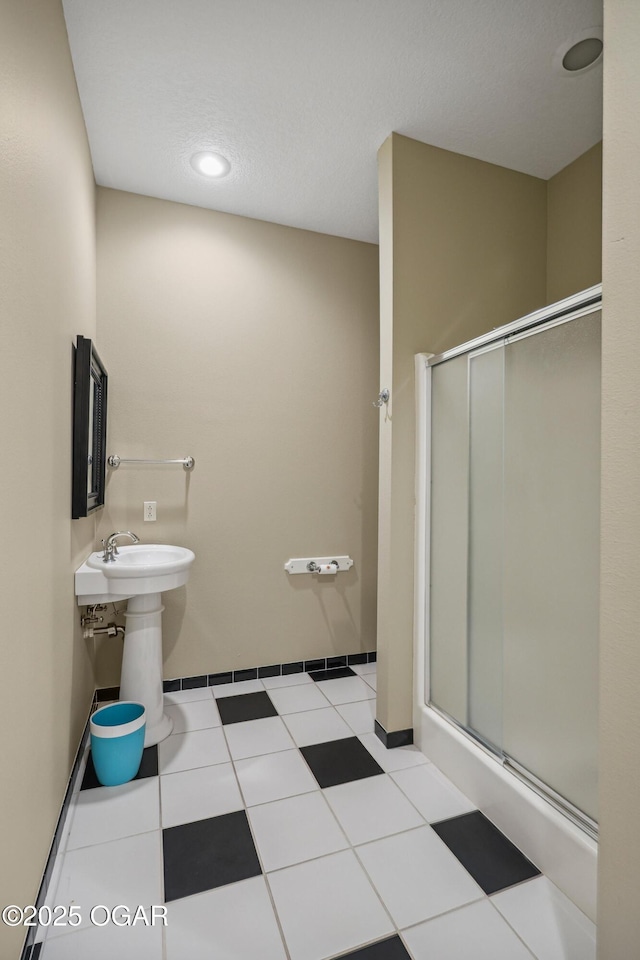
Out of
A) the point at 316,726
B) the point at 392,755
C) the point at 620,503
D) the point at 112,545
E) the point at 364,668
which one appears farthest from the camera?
the point at 364,668

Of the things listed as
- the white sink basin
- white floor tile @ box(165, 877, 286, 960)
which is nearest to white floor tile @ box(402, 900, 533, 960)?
white floor tile @ box(165, 877, 286, 960)

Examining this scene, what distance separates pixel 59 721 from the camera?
150 centimetres

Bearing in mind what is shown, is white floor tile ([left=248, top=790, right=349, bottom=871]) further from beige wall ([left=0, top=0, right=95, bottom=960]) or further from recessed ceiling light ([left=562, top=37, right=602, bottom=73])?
recessed ceiling light ([left=562, top=37, right=602, bottom=73])

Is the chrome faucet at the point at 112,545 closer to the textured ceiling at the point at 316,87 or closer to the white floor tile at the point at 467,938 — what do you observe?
the white floor tile at the point at 467,938

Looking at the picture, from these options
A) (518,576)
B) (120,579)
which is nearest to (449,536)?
(518,576)

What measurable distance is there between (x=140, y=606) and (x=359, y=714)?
1.14 meters

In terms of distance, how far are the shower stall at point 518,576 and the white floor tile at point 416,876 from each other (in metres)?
0.23

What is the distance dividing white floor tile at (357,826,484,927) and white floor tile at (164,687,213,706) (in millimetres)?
1239

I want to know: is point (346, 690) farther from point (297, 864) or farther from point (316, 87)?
point (316, 87)

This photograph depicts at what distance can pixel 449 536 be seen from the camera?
1885 millimetres

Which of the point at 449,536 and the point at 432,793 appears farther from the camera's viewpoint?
the point at 449,536

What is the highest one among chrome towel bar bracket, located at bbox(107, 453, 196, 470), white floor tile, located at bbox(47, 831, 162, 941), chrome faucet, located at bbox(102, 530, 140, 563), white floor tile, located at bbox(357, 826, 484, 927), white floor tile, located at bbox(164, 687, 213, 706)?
chrome towel bar bracket, located at bbox(107, 453, 196, 470)

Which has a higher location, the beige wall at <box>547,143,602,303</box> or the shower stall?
the beige wall at <box>547,143,602,303</box>

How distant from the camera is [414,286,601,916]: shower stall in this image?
1.30 m
